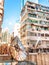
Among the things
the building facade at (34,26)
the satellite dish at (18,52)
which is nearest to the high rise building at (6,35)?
the building facade at (34,26)

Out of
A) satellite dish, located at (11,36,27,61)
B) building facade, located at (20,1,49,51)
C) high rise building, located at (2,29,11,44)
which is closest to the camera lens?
satellite dish, located at (11,36,27,61)

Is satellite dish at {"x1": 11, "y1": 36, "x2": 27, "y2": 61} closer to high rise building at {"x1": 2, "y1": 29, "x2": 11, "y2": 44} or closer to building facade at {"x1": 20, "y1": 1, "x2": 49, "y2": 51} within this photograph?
high rise building at {"x1": 2, "y1": 29, "x2": 11, "y2": 44}

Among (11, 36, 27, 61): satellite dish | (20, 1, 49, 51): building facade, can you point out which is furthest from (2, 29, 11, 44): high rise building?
(11, 36, 27, 61): satellite dish

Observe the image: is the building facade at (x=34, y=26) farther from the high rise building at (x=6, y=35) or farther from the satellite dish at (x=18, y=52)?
the satellite dish at (x=18, y=52)

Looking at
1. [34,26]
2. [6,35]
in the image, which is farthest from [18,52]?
[34,26]

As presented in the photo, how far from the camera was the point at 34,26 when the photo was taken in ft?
13.8

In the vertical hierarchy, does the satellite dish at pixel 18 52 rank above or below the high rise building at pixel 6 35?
below

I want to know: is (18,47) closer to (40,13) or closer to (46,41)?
(46,41)

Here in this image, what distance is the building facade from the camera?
399 cm

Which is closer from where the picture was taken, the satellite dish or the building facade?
the satellite dish

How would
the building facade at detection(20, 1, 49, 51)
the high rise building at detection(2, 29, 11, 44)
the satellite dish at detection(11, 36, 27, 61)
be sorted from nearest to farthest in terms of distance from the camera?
the satellite dish at detection(11, 36, 27, 61) < the high rise building at detection(2, 29, 11, 44) < the building facade at detection(20, 1, 49, 51)

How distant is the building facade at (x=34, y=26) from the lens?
13.1 feet

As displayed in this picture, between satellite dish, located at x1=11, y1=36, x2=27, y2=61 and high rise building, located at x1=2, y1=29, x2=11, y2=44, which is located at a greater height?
high rise building, located at x1=2, y1=29, x2=11, y2=44

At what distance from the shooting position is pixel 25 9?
4.30m
